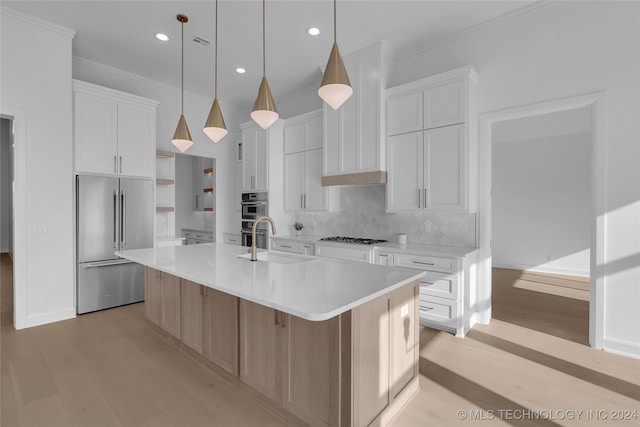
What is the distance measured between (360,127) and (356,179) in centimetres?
67

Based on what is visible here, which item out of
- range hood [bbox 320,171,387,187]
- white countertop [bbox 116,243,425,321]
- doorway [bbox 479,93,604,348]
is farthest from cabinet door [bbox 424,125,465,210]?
white countertop [bbox 116,243,425,321]

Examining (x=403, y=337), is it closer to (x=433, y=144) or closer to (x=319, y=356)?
(x=319, y=356)

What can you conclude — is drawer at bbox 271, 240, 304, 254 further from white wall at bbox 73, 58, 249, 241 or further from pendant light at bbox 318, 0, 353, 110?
pendant light at bbox 318, 0, 353, 110

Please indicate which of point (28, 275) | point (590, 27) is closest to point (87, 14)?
point (28, 275)

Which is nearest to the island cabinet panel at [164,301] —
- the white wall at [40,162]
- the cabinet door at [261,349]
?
the cabinet door at [261,349]

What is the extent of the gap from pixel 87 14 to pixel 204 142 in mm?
2452

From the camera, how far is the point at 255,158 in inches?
206

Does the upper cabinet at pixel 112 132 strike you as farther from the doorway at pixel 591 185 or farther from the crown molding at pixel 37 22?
the doorway at pixel 591 185

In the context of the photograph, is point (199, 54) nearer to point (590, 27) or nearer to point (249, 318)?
point (249, 318)

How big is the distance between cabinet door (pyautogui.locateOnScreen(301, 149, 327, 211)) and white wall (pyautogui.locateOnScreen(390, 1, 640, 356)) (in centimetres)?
247

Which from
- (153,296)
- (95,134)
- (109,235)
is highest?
(95,134)

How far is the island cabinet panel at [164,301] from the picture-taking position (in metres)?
2.72

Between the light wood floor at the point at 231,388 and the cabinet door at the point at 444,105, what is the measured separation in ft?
7.41

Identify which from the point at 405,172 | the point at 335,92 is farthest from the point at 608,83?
the point at 335,92
